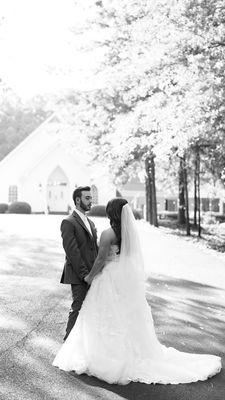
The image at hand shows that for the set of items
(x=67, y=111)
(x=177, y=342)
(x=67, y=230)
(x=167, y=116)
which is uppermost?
(x=67, y=111)

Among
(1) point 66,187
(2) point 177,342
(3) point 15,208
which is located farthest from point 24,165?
(2) point 177,342

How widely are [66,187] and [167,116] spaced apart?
33.3m

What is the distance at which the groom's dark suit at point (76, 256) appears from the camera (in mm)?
6566

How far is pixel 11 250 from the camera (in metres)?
17.3

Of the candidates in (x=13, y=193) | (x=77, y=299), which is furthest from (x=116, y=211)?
(x=13, y=193)

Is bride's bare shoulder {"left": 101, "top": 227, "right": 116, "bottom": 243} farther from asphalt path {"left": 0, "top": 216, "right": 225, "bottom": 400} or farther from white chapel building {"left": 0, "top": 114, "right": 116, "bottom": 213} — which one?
white chapel building {"left": 0, "top": 114, "right": 116, "bottom": 213}

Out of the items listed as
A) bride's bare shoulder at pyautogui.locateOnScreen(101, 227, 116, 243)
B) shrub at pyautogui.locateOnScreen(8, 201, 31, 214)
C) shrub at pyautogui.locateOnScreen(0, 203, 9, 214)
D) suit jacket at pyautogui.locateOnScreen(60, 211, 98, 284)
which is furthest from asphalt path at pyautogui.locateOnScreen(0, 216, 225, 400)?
shrub at pyautogui.locateOnScreen(0, 203, 9, 214)

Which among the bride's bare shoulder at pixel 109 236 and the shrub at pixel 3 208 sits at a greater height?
the bride's bare shoulder at pixel 109 236

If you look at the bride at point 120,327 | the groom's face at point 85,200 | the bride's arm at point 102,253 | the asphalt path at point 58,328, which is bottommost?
the asphalt path at point 58,328

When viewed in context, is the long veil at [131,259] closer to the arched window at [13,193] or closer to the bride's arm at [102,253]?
the bride's arm at [102,253]

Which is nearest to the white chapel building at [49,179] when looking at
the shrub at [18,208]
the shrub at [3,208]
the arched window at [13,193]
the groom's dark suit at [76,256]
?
the arched window at [13,193]

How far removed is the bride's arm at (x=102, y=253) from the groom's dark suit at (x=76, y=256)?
0.60ft

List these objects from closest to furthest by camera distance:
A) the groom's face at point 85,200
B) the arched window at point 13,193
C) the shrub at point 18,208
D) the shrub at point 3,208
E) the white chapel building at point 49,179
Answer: the groom's face at point 85,200, the shrub at point 18,208, the shrub at point 3,208, the white chapel building at point 49,179, the arched window at point 13,193

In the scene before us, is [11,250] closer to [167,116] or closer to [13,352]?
[167,116]
